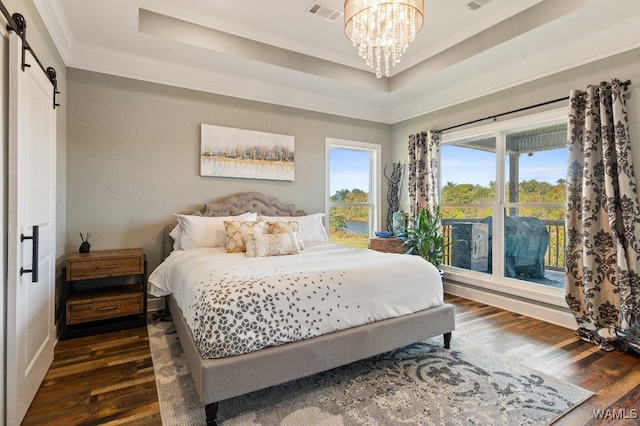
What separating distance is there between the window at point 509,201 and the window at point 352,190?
1.07 meters

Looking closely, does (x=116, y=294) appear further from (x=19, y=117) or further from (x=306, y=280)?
(x=306, y=280)

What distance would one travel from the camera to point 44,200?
2162 millimetres

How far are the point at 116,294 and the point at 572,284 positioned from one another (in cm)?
424

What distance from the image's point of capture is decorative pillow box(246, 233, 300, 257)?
2.85 meters

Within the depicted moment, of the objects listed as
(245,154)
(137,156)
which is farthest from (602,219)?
(137,156)

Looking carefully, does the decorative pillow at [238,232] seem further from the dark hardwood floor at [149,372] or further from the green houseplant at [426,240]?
the green houseplant at [426,240]

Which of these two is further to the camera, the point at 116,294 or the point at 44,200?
the point at 116,294

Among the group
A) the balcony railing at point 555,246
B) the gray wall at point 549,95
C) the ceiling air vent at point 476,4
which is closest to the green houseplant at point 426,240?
the balcony railing at point 555,246

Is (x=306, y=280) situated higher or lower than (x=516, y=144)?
lower

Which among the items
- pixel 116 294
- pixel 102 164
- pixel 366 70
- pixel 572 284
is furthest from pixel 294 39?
pixel 572 284

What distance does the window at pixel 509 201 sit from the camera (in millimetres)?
3418

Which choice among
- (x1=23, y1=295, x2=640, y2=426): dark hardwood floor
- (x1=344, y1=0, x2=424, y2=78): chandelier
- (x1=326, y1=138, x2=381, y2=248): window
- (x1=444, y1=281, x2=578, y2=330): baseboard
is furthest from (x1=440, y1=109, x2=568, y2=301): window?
(x1=344, y1=0, x2=424, y2=78): chandelier

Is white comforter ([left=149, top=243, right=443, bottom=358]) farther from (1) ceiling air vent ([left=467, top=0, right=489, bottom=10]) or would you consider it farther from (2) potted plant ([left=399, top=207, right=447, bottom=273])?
→ (1) ceiling air vent ([left=467, top=0, right=489, bottom=10])

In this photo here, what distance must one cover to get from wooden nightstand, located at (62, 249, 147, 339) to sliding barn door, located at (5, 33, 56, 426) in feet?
1.29
